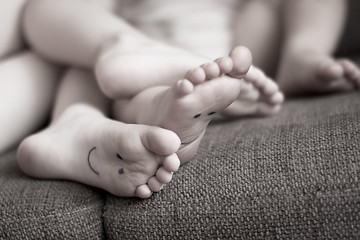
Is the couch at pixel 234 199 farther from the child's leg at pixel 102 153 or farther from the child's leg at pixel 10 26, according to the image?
the child's leg at pixel 10 26

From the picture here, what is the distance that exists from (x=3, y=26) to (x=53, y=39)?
0.13 m

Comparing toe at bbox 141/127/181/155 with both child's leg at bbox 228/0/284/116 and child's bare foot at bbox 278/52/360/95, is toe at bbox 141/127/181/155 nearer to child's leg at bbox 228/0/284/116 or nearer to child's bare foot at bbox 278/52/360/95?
child's bare foot at bbox 278/52/360/95

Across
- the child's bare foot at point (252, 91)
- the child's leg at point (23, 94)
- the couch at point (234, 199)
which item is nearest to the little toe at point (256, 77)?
the child's bare foot at point (252, 91)

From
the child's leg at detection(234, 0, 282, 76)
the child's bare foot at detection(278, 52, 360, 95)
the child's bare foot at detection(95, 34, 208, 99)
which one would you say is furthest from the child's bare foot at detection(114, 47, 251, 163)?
the child's leg at detection(234, 0, 282, 76)

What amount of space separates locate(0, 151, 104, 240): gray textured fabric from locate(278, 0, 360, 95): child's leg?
48 centimetres

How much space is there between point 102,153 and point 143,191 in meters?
0.09

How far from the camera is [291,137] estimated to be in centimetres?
73

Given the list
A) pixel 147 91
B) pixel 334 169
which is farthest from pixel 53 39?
pixel 334 169

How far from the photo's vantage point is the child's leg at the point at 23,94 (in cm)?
93

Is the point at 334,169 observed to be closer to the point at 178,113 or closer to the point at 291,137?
the point at 291,137

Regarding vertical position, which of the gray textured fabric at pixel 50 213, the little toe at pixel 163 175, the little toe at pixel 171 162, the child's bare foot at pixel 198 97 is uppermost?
the child's bare foot at pixel 198 97

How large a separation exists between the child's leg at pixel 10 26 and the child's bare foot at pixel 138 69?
31cm

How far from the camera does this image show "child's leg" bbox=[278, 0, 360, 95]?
2.98 feet

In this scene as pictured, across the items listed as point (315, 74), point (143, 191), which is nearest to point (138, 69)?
point (143, 191)
